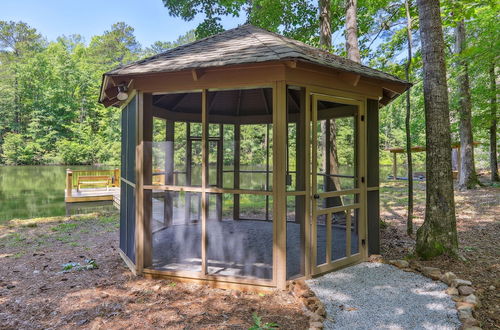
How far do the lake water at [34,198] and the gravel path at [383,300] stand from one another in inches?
421

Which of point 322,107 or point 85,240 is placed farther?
point 85,240

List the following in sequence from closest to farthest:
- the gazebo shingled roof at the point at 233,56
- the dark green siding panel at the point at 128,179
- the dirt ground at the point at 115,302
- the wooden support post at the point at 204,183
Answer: the dirt ground at the point at 115,302 → the gazebo shingled roof at the point at 233,56 → the wooden support post at the point at 204,183 → the dark green siding panel at the point at 128,179

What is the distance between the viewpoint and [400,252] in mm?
4648

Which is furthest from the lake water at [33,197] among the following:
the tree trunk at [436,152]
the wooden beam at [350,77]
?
the tree trunk at [436,152]

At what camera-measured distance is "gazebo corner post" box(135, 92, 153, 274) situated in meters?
3.82

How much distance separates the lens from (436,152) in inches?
152

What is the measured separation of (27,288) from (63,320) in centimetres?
132

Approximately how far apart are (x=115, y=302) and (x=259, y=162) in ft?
11.4

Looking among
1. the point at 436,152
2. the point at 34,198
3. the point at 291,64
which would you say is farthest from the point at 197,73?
the point at 34,198

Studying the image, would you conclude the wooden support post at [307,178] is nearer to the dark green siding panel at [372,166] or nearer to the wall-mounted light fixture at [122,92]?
the dark green siding panel at [372,166]

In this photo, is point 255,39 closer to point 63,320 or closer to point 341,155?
point 341,155

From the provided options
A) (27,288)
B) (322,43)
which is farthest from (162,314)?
(322,43)

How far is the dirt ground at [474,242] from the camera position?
2.98 meters

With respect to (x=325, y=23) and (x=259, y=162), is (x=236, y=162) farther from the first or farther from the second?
(x=325, y=23)
